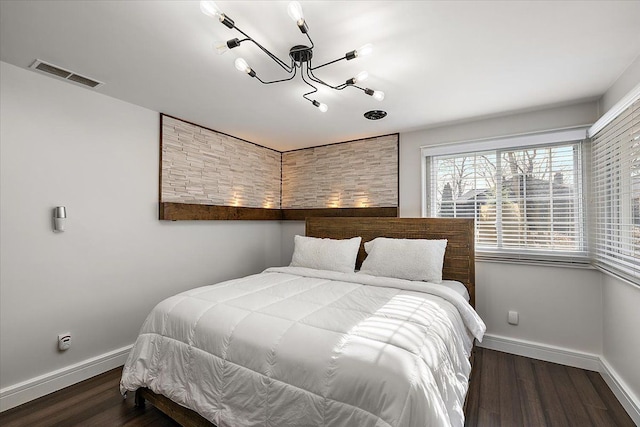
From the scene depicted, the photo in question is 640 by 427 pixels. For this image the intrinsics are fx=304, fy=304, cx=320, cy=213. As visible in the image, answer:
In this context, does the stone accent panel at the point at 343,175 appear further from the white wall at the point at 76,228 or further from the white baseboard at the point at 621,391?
the white baseboard at the point at 621,391

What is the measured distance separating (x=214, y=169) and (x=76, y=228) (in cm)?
149

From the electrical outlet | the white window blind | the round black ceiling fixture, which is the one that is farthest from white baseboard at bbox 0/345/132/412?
the white window blind

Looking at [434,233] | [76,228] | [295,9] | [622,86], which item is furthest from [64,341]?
[622,86]

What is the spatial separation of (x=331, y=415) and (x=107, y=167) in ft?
8.64

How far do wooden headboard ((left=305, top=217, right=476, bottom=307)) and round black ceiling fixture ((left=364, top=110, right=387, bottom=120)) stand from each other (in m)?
1.11

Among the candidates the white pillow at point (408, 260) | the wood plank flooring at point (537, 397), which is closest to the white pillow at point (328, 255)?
the white pillow at point (408, 260)

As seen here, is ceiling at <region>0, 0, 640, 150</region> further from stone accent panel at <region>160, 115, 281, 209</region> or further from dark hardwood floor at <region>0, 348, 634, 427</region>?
dark hardwood floor at <region>0, 348, 634, 427</region>

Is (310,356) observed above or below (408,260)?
below

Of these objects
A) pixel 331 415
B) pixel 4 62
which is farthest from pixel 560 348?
pixel 4 62

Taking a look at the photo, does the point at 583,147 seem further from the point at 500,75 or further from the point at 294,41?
the point at 294,41

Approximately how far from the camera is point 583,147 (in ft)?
9.03

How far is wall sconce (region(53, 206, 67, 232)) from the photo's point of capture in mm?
2281

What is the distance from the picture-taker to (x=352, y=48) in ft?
6.11

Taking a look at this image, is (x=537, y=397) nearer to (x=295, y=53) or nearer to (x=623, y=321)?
(x=623, y=321)
